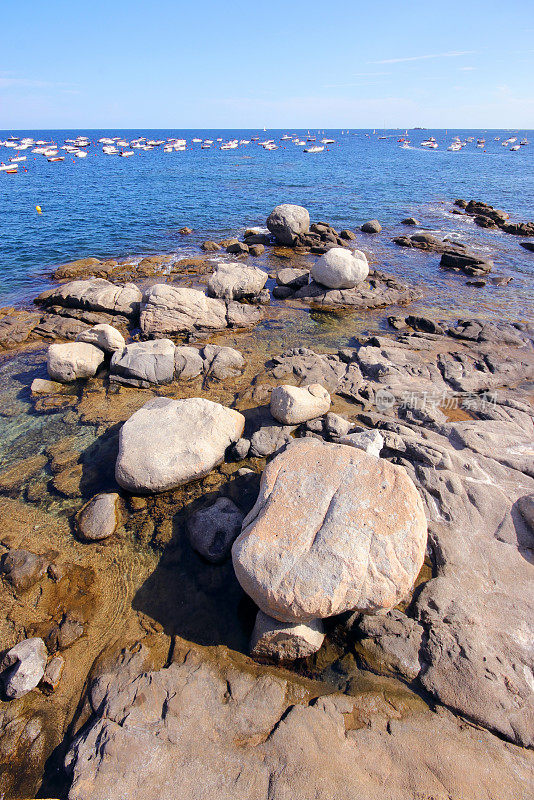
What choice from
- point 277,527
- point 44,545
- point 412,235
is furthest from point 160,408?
point 412,235

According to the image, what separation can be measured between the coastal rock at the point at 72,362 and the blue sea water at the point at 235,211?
7.85 metres

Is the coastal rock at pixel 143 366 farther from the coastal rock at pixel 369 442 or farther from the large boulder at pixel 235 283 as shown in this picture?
the coastal rock at pixel 369 442

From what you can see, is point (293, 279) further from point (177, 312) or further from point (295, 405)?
point (295, 405)

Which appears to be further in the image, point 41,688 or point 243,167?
point 243,167

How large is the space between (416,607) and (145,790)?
380 centimetres

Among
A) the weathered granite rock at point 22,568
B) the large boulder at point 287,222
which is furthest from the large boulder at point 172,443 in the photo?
the large boulder at point 287,222

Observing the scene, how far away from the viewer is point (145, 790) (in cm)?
375

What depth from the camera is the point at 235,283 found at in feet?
52.0

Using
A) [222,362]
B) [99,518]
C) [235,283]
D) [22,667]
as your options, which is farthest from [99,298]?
[22,667]

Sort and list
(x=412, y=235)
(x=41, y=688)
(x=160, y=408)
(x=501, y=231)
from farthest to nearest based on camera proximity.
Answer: (x=501, y=231)
(x=412, y=235)
(x=160, y=408)
(x=41, y=688)

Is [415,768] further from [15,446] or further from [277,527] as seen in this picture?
[15,446]

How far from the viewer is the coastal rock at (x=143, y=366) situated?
10.9 metres

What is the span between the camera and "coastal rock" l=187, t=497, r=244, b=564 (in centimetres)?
630

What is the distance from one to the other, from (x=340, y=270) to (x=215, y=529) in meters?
13.2
